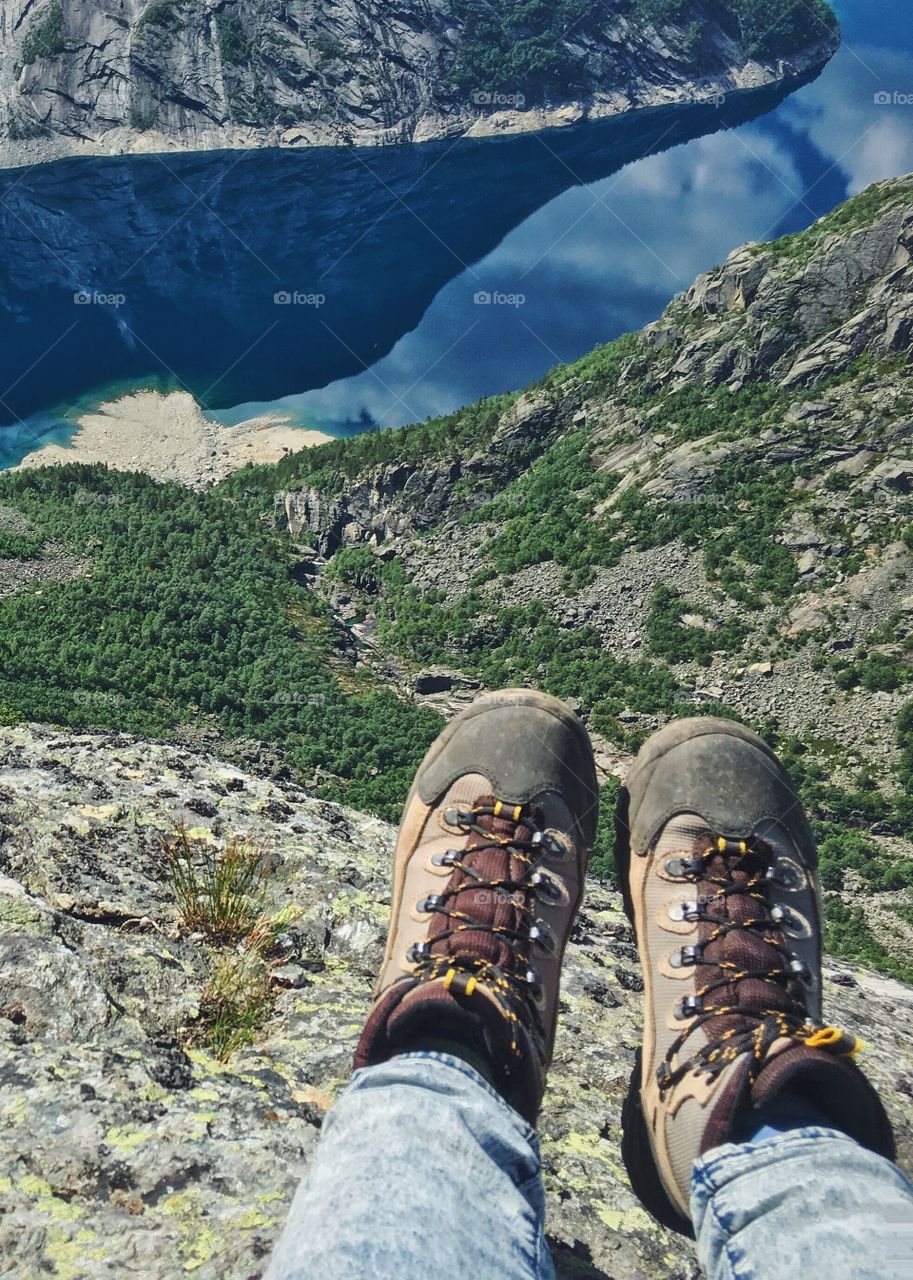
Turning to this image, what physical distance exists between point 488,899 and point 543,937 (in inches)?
11.3

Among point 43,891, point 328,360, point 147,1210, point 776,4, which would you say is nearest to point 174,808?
point 43,891

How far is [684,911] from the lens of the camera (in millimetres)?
3871

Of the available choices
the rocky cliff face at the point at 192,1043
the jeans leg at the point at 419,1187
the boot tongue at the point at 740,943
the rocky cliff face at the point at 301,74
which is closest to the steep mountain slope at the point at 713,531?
the rocky cliff face at the point at 192,1043

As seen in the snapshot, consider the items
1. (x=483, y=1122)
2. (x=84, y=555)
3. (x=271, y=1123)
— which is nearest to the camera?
(x=483, y=1122)

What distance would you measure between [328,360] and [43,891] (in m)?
99.1

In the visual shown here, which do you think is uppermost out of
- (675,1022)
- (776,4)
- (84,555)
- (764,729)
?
(776,4)

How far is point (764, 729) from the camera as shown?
3350 cm

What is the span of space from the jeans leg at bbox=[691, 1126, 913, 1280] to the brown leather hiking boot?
28.3 inches

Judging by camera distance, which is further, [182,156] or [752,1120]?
[182,156]

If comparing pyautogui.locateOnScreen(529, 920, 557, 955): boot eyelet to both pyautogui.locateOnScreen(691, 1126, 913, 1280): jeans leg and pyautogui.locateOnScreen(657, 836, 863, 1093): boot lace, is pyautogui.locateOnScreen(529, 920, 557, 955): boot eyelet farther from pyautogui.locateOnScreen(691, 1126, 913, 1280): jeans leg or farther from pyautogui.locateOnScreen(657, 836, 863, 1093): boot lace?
pyautogui.locateOnScreen(691, 1126, 913, 1280): jeans leg

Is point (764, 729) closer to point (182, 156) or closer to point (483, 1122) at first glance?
point (483, 1122)

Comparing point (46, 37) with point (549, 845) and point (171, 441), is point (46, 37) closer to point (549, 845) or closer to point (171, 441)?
point (171, 441)

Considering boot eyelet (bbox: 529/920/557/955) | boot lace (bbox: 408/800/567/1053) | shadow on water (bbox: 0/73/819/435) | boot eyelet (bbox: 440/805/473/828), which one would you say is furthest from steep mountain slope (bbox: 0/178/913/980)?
shadow on water (bbox: 0/73/819/435)

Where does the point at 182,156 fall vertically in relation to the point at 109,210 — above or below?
above
